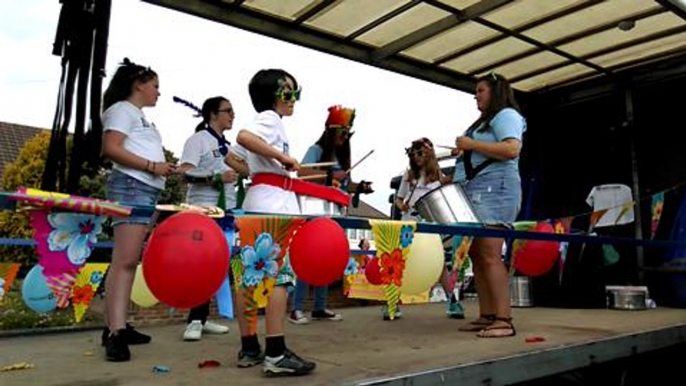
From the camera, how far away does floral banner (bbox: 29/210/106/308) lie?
1.87 metres

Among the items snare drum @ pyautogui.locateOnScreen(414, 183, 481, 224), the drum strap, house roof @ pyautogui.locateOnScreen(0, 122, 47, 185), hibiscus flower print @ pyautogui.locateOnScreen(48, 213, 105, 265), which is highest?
house roof @ pyautogui.locateOnScreen(0, 122, 47, 185)

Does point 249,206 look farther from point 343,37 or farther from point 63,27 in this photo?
point 343,37

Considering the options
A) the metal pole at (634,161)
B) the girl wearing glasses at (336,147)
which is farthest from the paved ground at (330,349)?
the metal pole at (634,161)

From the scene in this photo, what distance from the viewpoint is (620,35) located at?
423 cm

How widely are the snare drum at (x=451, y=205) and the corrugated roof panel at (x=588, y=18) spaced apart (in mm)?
1860

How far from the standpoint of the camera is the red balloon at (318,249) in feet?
6.71

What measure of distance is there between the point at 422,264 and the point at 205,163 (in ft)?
4.71

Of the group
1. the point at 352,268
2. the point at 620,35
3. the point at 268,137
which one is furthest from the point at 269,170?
the point at 620,35

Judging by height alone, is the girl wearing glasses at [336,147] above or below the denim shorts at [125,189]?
above

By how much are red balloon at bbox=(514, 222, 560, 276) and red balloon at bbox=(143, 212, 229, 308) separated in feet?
8.32

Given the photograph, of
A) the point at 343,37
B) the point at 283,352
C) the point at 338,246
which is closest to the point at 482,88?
the point at 343,37

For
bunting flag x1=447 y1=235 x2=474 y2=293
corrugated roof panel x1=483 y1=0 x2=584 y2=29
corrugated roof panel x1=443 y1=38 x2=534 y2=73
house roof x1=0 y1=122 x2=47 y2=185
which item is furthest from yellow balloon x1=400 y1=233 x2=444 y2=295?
house roof x1=0 y1=122 x2=47 y2=185

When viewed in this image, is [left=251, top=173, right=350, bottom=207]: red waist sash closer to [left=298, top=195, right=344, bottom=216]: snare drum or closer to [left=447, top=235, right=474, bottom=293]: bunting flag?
[left=298, top=195, right=344, bottom=216]: snare drum

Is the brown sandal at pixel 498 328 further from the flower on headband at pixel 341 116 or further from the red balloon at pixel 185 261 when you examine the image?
the red balloon at pixel 185 261
